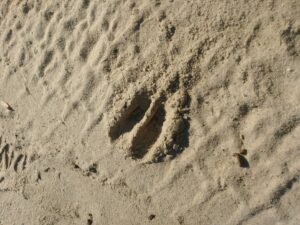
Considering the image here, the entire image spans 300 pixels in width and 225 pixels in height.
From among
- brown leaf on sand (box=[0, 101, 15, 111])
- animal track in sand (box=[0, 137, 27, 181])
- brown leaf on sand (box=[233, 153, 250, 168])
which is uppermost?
brown leaf on sand (box=[233, 153, 250, 168])

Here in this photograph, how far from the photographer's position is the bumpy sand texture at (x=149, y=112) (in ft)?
7.48

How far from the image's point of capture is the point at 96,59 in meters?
2.84

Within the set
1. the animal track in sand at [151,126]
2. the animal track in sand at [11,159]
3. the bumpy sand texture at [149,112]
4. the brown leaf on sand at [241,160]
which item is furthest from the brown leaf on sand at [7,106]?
the brown leaf on sand at [241,160]

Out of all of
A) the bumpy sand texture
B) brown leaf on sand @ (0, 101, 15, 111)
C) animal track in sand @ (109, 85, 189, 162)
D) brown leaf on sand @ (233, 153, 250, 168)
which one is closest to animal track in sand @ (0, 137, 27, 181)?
the bumpy sand texture

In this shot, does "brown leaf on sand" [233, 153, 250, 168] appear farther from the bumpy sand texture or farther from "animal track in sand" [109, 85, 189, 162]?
"animal track in sand" [109, 85, 189, 162]

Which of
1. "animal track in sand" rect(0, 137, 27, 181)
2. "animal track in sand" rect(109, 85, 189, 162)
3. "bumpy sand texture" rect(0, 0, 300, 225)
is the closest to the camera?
"bumpy sand texture" rect(0, 0, 300, 225)

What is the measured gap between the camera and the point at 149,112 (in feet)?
8.46

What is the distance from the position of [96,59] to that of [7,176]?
44.9 inches

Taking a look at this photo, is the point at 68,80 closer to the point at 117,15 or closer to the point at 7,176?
the point at 117,15

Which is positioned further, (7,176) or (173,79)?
(7,176)

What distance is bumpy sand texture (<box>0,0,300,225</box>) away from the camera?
2279 mm

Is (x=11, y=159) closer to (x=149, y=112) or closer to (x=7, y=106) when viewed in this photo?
(x=7, y=106)

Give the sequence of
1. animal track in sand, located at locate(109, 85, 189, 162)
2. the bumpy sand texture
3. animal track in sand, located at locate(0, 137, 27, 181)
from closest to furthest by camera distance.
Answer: the bumpy sand texture → animal track in sand, located at locate(109, 85, 189, 162) → animal track in sand, located at locate(0, 137, 27, 181)

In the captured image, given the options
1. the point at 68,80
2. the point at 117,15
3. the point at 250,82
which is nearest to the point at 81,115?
the point at 68,80
